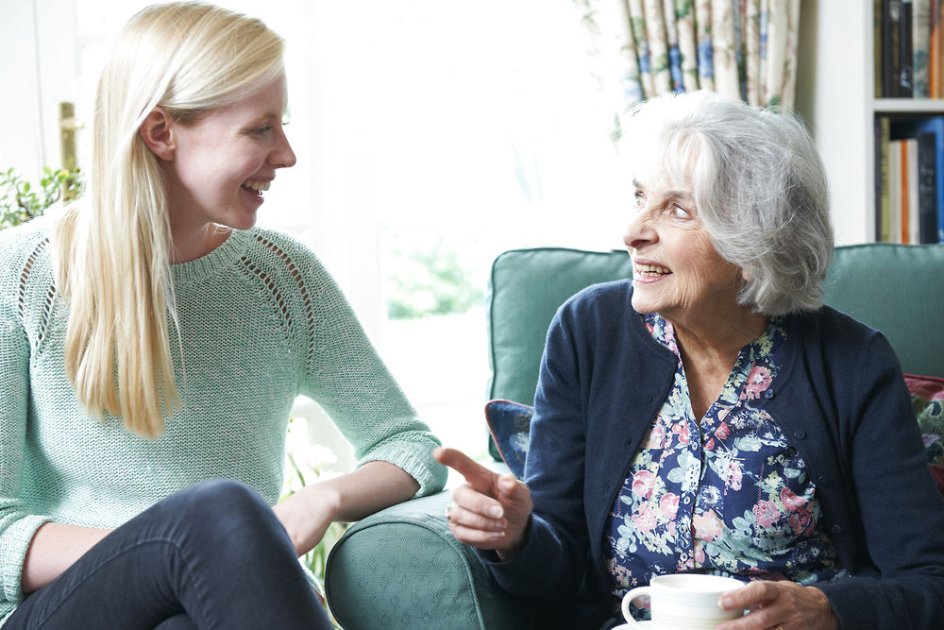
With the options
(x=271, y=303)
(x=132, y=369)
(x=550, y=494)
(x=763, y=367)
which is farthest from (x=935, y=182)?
(x=132, y=369)

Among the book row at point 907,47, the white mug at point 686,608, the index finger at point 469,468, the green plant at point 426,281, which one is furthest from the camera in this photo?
the green plant at point 426,281

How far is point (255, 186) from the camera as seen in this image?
1.49 meters

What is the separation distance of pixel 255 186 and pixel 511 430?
0.58 m

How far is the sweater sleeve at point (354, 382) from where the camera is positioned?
5.32 feet

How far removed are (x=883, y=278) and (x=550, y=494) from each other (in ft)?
2.49

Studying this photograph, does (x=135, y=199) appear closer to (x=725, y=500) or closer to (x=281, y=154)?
(x=281, y=154)

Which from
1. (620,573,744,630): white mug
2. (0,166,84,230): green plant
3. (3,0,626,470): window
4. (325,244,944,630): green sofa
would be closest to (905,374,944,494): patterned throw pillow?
(325,244,944,630): green sofa

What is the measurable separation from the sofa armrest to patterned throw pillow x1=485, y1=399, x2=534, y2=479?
32 cm

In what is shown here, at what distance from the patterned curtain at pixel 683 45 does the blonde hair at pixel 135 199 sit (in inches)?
52.2

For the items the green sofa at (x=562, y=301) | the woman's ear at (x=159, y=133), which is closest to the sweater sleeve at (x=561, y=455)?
the green sofa at (x=562, y=301)

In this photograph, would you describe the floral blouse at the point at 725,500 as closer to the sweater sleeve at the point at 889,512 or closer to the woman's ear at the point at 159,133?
the sweater sleeve at the point at 889,512

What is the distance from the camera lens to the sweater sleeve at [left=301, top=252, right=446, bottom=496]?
1.62 meters

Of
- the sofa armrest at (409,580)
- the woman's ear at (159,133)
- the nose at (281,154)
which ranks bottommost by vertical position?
the sofa armrest at (409,580)

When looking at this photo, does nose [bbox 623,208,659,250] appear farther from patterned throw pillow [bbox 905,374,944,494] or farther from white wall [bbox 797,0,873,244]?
white wall [bbox 797,0,873,244]
